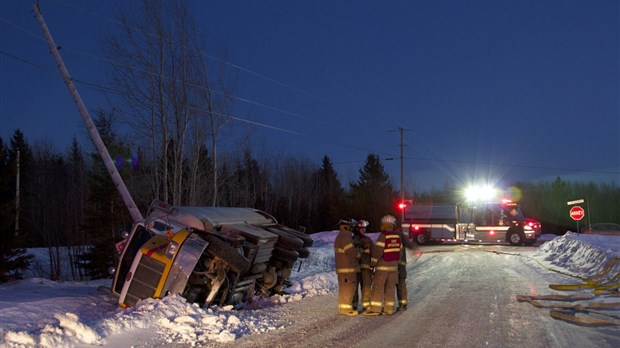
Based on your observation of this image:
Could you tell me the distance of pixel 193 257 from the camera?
9.73 meters

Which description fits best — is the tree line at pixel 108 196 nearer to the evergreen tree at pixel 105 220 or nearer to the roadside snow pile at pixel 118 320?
the evergreen tree at pixel 105 220

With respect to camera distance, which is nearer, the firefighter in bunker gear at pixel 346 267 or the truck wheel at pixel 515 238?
the firefighter in bunker gear at pixel 346 267

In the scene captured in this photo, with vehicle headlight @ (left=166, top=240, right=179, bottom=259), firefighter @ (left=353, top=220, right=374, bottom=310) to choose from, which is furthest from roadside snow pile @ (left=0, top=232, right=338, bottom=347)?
firefighter @ (left=353, top=220, right=374, bottom=310)

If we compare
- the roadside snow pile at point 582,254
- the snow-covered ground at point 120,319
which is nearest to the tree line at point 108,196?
the snow-covered ground at point 120,319

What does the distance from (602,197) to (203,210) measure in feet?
226

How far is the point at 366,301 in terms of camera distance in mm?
10523

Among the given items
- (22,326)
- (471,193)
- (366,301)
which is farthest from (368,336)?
(471,193)

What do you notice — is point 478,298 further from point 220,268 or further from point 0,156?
point 0,156

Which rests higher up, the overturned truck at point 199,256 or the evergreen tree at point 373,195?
the evergreen tree at point 373,195

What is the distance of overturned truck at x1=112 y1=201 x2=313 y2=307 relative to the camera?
9758 millimetres

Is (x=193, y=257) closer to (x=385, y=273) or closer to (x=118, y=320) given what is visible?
(x=118, y=320)

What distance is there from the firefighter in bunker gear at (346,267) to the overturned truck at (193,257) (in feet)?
5.30

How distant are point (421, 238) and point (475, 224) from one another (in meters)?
3.20

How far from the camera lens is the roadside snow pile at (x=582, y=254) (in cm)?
A: 1695
